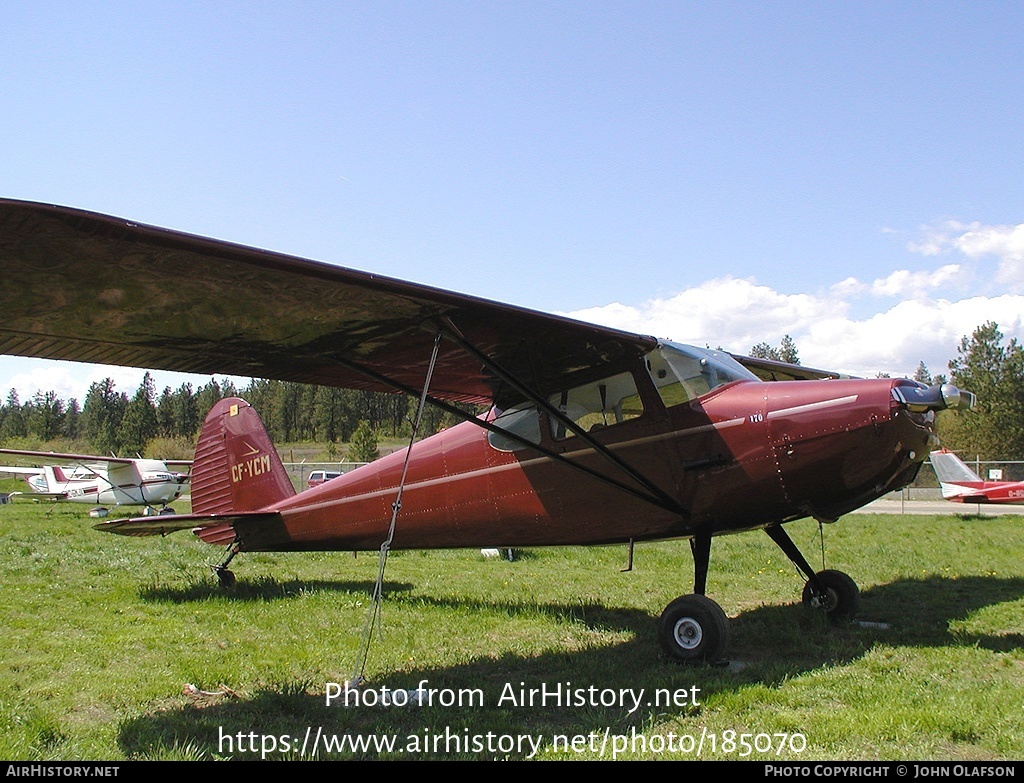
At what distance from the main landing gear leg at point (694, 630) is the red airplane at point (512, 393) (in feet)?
0.05

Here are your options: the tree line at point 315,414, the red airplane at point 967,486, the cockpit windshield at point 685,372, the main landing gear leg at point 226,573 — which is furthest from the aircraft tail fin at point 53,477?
the red airplane at point 967,486

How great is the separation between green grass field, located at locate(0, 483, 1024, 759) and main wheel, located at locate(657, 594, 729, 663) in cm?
18

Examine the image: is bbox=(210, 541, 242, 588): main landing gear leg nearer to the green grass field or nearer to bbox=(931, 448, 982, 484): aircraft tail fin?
the green grass field

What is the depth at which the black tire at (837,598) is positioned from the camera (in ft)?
24.5

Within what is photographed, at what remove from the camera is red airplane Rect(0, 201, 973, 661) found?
464 cm

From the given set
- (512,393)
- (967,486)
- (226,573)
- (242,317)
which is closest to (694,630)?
(512,393)

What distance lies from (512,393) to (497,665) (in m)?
2.87

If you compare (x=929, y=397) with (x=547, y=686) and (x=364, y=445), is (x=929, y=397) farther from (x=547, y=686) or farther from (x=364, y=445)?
(x=364, y=445)

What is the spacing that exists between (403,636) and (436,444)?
7.02 feet

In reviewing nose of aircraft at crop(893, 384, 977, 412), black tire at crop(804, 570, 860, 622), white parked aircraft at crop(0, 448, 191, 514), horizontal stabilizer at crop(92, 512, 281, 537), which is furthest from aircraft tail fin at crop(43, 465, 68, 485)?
nose of aircraft at crop(893, 384, 977, 412)

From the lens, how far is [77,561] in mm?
11914

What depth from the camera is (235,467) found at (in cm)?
1052
